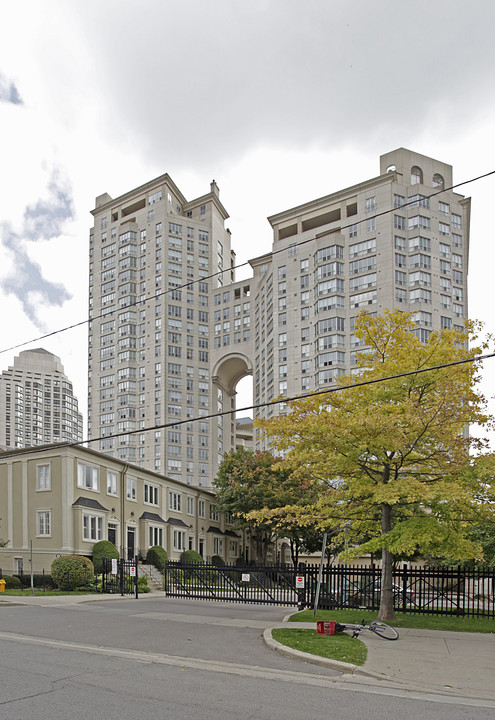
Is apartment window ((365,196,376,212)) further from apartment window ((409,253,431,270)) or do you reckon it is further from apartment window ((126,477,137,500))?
apartment window ((126,477,137,500))

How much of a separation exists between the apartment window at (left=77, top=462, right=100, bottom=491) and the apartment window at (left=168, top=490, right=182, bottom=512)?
1204 centimetres

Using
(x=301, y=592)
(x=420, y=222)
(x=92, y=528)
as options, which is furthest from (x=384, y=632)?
(x=420, y=222)

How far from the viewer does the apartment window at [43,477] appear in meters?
33.5

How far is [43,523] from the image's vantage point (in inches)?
1310

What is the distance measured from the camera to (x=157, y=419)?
96.4m

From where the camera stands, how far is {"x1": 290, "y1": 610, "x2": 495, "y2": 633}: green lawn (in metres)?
16.2

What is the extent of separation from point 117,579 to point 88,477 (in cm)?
751

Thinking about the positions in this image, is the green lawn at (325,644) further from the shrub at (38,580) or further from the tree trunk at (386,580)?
the shrub at (38,580)

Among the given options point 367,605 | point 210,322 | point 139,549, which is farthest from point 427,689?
point 210,322

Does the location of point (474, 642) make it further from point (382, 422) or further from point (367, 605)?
point (367, 605)

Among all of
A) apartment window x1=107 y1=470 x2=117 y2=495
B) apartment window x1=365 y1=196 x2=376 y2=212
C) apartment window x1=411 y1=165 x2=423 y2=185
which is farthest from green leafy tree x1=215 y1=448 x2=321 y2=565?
apartment window x1=411 y1=165 x2=423 y2=185

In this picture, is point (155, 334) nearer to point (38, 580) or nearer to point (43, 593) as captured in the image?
point (38, 580)

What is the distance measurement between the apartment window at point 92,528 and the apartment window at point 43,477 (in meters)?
2.72

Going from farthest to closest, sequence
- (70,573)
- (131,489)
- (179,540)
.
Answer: (179,540), (131,489), (70,573)
